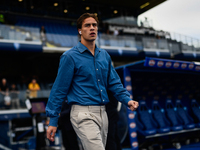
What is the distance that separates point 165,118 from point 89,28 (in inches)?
250

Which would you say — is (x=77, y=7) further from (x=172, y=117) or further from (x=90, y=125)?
(x=90, y=125)

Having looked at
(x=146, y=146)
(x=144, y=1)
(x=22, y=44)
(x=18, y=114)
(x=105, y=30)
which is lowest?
(x=146, y=146)

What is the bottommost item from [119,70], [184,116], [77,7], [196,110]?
[184,116]

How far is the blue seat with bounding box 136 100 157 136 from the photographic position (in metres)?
7.14

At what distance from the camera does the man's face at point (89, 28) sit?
233 centimetres

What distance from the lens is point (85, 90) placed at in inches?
89.2

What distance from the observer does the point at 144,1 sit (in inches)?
1003

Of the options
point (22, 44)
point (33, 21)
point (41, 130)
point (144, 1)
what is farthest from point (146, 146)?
point (144, 1)

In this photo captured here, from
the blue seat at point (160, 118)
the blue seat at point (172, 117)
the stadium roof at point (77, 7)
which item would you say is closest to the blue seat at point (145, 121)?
the blue seat at point (160, 118)

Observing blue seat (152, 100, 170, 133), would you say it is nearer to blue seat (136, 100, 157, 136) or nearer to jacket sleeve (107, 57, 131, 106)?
blue seat (136, 100, 157, 136)

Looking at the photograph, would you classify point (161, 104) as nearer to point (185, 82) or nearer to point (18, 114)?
point (185, 82)

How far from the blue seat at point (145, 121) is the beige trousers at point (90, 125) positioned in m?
5.00

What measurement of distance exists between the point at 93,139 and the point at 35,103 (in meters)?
4.45

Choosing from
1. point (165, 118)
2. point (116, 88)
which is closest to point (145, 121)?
point (165, 118)
